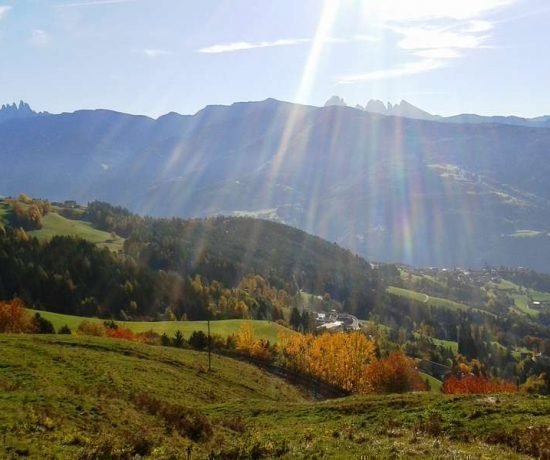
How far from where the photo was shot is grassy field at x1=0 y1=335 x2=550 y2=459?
22.9 meters

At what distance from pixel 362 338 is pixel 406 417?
94.2 m

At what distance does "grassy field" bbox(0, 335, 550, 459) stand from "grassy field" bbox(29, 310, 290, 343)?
67357 millimetres

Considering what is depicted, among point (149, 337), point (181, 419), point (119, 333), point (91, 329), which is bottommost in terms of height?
point (149, 337)

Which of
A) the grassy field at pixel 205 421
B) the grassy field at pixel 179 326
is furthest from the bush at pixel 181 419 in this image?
the grassy field at pixel 179 326

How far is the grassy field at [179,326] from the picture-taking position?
124m

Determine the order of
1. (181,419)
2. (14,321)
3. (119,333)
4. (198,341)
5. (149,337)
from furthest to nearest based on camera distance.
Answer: (119,333) < (149,337) < (198,341) < (14,321) < (181,419)

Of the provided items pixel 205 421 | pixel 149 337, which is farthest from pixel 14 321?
pixel 205 421

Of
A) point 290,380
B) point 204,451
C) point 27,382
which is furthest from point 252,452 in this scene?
point 290,380

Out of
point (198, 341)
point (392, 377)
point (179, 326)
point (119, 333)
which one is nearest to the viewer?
point (392, 377)

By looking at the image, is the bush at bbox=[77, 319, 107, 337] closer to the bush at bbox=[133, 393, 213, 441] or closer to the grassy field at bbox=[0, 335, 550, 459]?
the grassy field at bbox=[0, 335, 550, 459]

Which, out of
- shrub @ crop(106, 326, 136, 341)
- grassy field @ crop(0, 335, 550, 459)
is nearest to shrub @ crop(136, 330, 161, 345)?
shrub @ crop(106, 326, 136, 341)

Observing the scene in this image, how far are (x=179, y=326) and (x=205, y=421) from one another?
112 metres

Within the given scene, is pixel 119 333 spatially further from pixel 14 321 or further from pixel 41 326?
pixel 14 321

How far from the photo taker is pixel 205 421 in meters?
30.5
